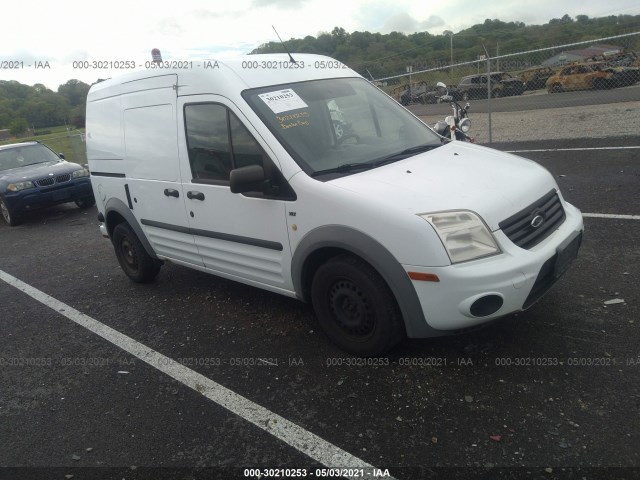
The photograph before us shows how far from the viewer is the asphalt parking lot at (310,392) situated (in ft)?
8.23

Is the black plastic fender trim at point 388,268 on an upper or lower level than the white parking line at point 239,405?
upper

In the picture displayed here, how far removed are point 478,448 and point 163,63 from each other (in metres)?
3.73

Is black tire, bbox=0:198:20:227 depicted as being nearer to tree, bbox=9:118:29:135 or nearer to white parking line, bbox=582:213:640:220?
tree, bbox=9:118:29:135

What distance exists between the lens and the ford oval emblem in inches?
120

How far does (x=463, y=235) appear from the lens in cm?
277

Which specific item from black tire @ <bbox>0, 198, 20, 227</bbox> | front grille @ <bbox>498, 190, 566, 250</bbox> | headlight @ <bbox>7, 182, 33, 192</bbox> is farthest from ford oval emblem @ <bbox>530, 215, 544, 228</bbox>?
black tire @ <bbox>0, 198, 20, 227</bbox>

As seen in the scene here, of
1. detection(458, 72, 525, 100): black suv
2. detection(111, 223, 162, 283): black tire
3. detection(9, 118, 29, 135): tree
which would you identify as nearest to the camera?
detection(111, 223, 162, 283): black tire

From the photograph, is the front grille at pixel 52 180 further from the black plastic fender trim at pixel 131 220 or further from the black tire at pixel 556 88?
the black tire at pixel 556 88

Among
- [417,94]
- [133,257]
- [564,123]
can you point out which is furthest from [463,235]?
[417,94]

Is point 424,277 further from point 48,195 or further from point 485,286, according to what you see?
point 48,195

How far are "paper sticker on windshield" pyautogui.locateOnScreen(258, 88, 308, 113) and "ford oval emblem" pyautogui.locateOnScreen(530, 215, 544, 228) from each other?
1.78m

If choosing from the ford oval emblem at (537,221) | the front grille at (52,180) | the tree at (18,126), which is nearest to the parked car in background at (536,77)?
the front grille at (52,180)

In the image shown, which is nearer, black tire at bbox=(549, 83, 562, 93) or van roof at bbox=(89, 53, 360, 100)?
van roof at bbox=(89, 53, 360, 100)

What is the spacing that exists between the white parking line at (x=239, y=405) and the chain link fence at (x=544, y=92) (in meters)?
9.06
